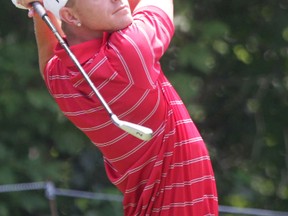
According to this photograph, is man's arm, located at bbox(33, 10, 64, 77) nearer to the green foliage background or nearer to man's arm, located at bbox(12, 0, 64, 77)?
man's arm, located at bbox(12, 0, 64, 77)

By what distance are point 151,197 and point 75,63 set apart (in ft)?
1.37

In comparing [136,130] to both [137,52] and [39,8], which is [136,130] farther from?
[39,8]

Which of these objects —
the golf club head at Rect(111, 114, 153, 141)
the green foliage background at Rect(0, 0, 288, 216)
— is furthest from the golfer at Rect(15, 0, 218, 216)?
the green foliage background at Rect(0, 0, 288, 216)

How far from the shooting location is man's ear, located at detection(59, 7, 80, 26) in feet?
8.32

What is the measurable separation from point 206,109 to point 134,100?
266 centimetres

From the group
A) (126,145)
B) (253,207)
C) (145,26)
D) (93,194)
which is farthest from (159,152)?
(253,207)

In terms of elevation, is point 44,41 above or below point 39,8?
below

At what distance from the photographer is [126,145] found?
103 inches

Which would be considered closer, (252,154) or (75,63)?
(75,63)

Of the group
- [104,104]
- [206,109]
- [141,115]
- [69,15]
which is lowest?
[206,109]

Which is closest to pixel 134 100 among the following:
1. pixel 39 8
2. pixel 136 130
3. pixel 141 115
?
pixel 141 115

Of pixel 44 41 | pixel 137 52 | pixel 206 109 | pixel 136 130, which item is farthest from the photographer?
pixel 206 109

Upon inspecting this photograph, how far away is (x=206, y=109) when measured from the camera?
5172mm

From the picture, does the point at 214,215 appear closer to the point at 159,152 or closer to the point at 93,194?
the point at 159,152
